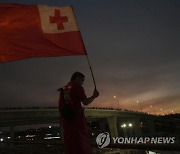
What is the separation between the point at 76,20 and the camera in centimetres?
679

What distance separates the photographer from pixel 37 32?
6.92 meters

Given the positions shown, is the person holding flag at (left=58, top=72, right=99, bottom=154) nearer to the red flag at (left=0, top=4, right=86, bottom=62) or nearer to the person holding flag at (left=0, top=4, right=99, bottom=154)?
the person holding flag at (left=0, top=4, right=99, bottom=154)

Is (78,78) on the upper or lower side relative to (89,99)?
upper

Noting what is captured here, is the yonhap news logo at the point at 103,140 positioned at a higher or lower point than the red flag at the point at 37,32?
lower

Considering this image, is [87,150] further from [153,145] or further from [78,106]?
[153,145]

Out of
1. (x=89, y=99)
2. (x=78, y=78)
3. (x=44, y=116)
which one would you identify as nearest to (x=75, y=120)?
(x=89, y=99)

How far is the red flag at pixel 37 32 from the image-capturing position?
20.9 ft

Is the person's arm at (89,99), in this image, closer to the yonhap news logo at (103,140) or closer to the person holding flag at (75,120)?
the person holding flag at (75,120)

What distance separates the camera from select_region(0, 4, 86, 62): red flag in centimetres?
637

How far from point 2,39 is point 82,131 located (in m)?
3.23

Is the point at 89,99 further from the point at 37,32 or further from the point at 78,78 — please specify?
the point at 37,32

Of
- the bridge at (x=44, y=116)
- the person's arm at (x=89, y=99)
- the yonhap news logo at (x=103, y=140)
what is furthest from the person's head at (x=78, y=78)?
the bridge at (x=44, y=116)

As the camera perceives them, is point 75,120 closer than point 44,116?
Yes

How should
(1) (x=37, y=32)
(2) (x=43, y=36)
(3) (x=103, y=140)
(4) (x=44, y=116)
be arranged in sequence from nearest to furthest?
(3) (x=103, y=140) < (2) (x=43, y=36) < (1) (x=37, y=32) < (4) (x=44, y=116)
